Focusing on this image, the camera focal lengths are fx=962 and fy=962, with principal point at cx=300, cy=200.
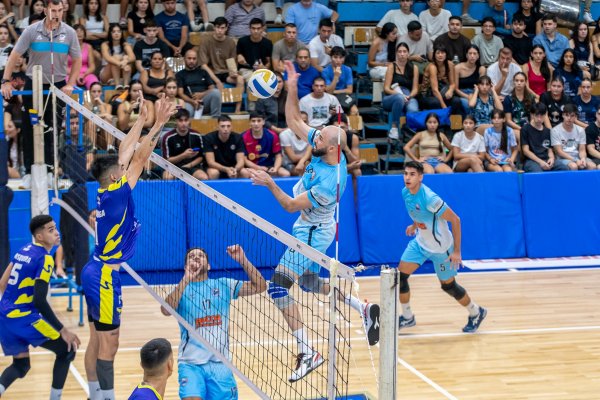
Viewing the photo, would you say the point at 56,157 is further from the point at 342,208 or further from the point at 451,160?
the point at 451,160

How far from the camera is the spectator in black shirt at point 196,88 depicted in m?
17.3

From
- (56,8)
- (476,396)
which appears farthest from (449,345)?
(56,8)

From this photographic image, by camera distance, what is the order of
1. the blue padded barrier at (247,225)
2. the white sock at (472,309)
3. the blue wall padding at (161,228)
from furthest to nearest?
1. the blue wall padding at (161,228)
2. the blue padded barrier at (247,225)
3. the white sock at (472,309)

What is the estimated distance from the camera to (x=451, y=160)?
17.4 m

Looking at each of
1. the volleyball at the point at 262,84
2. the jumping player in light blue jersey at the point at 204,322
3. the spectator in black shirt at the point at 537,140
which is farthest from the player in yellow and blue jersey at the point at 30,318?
the spectator in black shirt at the point at 537,140

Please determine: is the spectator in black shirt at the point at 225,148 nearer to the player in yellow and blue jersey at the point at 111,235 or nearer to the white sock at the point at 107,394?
the player in yellow and blue jersey at the point at 111,235

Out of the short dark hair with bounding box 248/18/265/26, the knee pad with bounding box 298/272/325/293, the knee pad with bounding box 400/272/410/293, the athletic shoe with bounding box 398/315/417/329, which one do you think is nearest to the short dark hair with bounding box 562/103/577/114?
the short dark hair with bounding box 248/18/265/26

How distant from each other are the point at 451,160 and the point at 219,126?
14.5 ft

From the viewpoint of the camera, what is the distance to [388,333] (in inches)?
236

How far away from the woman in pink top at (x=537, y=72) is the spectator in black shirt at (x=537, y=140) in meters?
2.05

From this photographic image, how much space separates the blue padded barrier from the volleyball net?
0.02 meters

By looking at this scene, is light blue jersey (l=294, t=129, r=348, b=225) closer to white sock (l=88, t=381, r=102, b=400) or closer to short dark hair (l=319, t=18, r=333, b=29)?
white sock (l=88, t=381, r=102, b=400)

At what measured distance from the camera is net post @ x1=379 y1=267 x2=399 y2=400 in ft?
19.6

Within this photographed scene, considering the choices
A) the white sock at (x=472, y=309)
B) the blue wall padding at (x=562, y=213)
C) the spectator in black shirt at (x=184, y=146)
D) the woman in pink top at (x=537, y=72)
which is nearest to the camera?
the white sock at (x=472, y=309)
